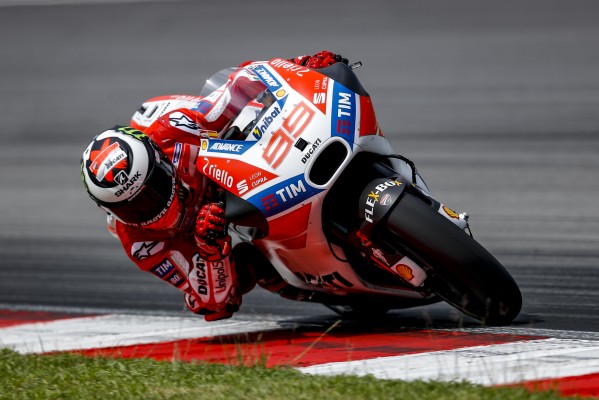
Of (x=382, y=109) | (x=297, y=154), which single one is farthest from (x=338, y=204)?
(x=382, y=109)

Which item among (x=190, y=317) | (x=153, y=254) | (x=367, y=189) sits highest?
→ (x=367, y=189)

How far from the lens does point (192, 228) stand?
6.19 metres

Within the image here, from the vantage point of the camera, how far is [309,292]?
637 centimetres

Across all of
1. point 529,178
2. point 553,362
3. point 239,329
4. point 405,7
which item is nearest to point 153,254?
point 239,329

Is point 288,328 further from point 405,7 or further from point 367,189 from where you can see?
point 405,7

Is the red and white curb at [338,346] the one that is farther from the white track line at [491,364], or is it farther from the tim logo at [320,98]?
the tim logo at [320,98]

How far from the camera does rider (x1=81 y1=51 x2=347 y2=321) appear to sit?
19.0 ft

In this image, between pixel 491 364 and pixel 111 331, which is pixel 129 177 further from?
pixel 491 364

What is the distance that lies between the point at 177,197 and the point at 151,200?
0.58 ft

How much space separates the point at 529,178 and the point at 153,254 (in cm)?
407

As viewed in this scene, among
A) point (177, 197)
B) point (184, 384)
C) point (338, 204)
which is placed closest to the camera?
point (184, 384)

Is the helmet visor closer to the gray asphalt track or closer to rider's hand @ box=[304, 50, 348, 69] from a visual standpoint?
rider's hand @ box=[304, 50, 348, 69]

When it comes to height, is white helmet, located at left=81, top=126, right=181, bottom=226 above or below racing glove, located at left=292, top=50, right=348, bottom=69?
below

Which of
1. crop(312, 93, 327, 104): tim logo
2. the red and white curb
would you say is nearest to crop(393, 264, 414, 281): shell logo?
the red and white curb
